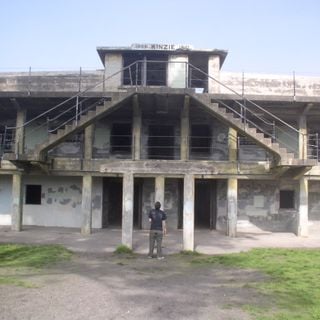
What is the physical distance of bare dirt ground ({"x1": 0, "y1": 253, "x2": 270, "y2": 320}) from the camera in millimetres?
7344

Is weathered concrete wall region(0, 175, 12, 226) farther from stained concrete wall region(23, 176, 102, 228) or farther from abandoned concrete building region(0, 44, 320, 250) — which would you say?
stained concrete wall region(23, 176, 102, 228)

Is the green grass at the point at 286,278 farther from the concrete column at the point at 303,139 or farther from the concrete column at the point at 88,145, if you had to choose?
the concrete column at the point at 88,145

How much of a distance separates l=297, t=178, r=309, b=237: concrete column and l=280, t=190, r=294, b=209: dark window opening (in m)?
2.21

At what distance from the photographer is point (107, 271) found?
1109 centimetres

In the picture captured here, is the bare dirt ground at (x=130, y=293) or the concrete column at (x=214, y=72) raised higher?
the concrete column at (x=214, y=72)

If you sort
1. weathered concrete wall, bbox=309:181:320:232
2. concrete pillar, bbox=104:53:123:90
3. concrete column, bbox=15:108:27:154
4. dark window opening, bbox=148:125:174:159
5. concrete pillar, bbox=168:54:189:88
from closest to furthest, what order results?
concrete column, bbox=15:108:27:154, concrete pillar, bbox=168:54:189:88, concrete pillar, bbox=104:53:123:90, weathered concrete wall, bbox=309:181:320:232, dark window opening, bbox=148:125:174:159

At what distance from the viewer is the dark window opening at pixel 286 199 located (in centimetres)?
2077

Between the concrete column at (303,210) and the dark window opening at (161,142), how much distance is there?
5.83 m

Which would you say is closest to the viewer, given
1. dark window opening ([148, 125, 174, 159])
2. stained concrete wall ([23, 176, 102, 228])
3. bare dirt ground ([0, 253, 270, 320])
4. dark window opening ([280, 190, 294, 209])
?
bare dirt ground ([0, 253, 270, 320])

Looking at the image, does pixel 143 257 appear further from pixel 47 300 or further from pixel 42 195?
pixel 42 195

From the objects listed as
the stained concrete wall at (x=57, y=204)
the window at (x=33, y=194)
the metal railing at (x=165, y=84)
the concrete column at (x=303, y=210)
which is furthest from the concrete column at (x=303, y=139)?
the window at (x=33, y=194)

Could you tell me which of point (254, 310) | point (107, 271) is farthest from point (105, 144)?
point (254, 310)

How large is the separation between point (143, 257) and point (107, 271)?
2392 mm

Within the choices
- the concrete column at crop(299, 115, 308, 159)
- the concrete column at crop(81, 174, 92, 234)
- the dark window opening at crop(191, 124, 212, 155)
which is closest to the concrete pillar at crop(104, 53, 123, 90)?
the dark window opening at crop(191, 124, 212, 155)
